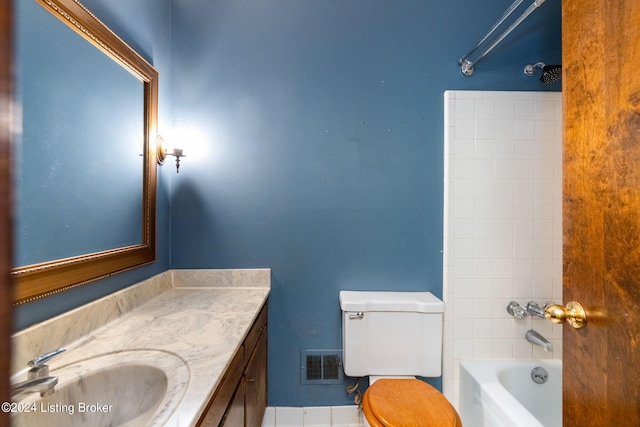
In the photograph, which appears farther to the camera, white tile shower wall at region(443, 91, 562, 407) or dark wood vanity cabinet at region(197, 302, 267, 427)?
white tile shower wall at region(443, 91, 562, 407)

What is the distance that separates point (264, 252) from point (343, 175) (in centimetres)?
67

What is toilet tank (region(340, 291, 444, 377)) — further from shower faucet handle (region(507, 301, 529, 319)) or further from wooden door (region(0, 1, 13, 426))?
wooden door (region(0, 1, 13, 426))

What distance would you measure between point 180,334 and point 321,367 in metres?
0.92

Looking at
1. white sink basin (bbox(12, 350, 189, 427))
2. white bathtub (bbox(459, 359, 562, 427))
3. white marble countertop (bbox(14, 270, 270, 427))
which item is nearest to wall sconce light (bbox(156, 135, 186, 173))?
white marble countertop (bbox(14, 270, 270, 427))

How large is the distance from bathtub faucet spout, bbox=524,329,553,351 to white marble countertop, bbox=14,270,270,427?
4.98 feet

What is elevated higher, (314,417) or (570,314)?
(570,314)

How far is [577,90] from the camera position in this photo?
67 centimetres

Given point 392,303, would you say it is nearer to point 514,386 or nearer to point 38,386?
point 514,386

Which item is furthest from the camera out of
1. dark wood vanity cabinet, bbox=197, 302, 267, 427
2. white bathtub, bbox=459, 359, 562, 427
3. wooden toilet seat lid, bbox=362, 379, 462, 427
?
white bathtub, bbox=459, 359, 562, 427

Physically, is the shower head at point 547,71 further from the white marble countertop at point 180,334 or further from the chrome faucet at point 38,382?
the chrome faucet at point 38,382

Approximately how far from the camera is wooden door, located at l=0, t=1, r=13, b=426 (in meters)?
0.20

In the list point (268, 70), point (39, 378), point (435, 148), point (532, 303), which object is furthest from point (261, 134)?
point (532, 303)

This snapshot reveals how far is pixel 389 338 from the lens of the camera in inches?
53.1

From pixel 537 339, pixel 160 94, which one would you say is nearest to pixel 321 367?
pixel 537 339
